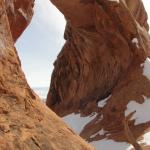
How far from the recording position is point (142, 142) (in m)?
12.3

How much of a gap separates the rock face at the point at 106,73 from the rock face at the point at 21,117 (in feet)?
25.7

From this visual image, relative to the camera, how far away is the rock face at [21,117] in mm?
2537

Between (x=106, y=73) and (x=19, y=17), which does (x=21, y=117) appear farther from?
(x=106, y=73)

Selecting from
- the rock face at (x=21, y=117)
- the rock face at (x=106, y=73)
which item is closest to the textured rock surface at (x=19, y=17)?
the rock face at (x=21, y=117)

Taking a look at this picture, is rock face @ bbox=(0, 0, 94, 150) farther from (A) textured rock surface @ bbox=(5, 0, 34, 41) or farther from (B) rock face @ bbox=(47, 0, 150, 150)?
(B) rock face @ bbox=(47, 0, 150, 150)

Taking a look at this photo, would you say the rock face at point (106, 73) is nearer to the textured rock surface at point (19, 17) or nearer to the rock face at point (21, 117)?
the textured rock surface at point (19, 17)

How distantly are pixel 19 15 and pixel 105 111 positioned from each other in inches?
252

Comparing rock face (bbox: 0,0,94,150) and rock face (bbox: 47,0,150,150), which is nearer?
rock face (bbox: 0,0,94,150)

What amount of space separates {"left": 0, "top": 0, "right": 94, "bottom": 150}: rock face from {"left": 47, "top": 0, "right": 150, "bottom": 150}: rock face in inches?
308

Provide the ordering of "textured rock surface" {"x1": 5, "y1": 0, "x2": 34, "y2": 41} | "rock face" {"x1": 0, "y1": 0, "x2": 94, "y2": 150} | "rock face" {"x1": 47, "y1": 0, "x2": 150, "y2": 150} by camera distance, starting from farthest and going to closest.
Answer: "rock face" {"x1": 47, "y1": 0, "x2": 150, "y2": 150}
"textured rock surface" {"x1": 5, "y1": 0, "x2": 34, "y2": 41}
"rock face" {"x1": 0, "y1": 0, "x2": 94, "y2": 150}

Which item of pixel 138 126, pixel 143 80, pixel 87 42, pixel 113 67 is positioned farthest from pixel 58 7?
pixel 138 126

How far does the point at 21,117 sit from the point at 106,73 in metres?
9.62

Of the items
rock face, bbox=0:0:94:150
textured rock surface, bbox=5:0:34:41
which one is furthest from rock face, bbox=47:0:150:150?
rock face, bbox=0:0:94:150

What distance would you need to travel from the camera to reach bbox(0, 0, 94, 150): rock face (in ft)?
A: 8.32
